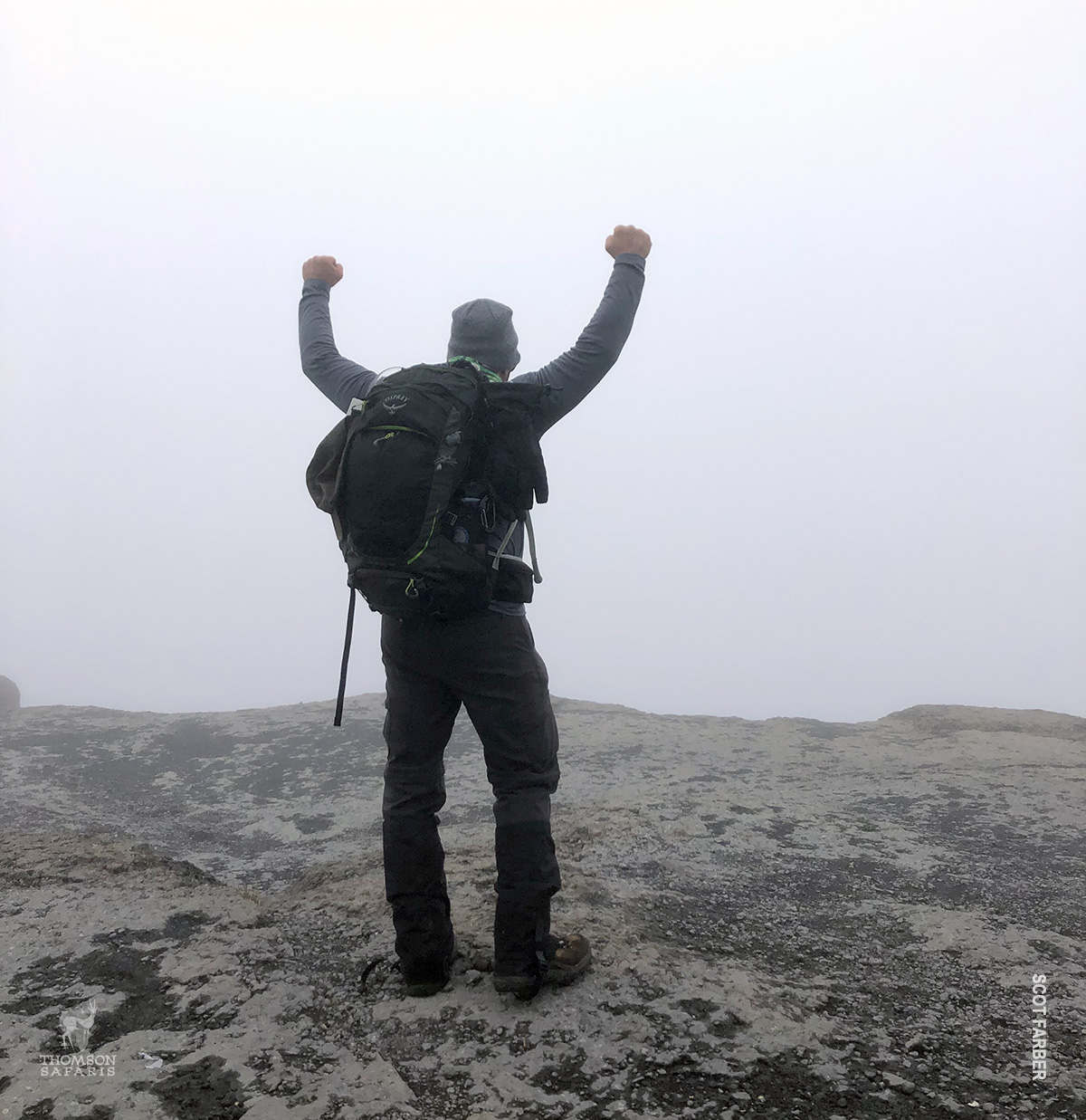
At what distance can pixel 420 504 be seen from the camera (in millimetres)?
2660

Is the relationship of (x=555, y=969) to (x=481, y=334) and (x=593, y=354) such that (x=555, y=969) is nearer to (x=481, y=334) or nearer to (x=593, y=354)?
(x=593, y=354)

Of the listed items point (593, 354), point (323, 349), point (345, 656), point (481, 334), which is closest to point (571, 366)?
point (593, 354)

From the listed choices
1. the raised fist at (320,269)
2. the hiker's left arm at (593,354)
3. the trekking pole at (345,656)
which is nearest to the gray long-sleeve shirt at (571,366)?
the hiker's left arm at (593,354)

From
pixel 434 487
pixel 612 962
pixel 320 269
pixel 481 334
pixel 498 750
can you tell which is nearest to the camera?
pixel 434 487

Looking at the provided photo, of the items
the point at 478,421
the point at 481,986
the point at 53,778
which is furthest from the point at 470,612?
the point at 53,778

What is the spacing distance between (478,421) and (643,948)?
2168mm

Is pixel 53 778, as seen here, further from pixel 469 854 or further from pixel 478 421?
pixel 478 421

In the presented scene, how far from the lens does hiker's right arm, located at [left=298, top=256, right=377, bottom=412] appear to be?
3.26 m

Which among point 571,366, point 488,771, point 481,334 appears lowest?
point 488,771

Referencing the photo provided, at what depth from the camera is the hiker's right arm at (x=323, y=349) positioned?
3260 millimetres

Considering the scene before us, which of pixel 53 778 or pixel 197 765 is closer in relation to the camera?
pixel 53 778

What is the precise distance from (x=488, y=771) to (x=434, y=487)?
3.46ft

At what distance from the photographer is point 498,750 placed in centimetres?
277

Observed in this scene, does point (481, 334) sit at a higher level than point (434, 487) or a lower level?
higher
